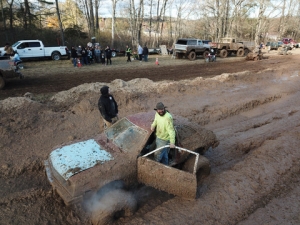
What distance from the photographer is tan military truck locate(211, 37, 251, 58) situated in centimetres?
2750

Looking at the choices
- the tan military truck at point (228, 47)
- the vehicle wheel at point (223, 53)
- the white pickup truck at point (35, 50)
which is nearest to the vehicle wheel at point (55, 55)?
the white pickup truck at point (35, 50)

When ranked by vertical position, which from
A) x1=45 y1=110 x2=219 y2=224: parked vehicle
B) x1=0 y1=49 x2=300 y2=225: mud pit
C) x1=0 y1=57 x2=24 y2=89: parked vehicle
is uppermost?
x1=0 y1=57 x2=24 y2=89: parked vehicle

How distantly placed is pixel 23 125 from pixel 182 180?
5.46 metres

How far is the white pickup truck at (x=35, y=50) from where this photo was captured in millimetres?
20266

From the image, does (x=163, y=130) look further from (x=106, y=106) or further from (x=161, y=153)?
(x=106, y=106)

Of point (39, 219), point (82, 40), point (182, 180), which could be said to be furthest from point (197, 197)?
point (82, 40)

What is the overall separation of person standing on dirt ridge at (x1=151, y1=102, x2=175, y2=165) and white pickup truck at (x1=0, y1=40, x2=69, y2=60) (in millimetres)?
19440

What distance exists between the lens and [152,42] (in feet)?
129

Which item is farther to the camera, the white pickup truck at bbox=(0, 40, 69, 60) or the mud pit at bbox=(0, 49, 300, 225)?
the white pickup truck at bbox=(0, 40, 69, 60)

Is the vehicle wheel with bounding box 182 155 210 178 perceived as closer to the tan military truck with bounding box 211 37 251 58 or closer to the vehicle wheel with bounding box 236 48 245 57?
the tan military truck with bounding box 211 37 251 58

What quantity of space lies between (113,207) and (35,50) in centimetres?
2034

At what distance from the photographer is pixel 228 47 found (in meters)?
27.8

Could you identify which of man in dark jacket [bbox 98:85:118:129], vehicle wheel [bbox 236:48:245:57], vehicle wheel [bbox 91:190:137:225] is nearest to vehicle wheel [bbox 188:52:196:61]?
vehicle wheel [bbox 236:48:245:57]

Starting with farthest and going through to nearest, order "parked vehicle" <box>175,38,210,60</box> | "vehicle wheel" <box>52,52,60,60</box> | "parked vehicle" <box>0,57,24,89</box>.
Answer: "parked vehicle" <box>175,38,210,60</box>, "vehicle wheel" <box>52,52,60,60</box>, "parked vehicle" <box>0,57,24,89</box>
